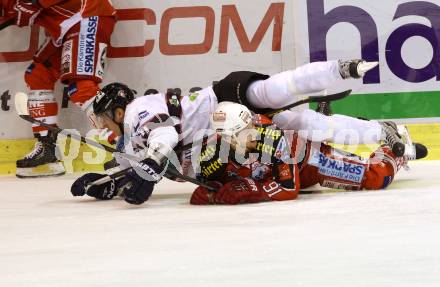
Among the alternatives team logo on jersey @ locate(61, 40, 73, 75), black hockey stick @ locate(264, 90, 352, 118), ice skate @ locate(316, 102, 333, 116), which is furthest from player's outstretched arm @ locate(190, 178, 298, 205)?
team logo on jersey @ locate(61, 40, 73, 75)

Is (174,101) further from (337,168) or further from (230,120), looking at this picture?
(337,168)

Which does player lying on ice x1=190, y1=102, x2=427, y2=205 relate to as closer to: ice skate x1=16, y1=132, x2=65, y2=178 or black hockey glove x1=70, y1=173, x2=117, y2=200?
black hockey glove x1=70, y1=173, x2=117, y2=200

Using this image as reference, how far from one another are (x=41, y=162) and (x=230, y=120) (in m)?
2.22

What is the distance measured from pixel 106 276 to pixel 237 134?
145cm

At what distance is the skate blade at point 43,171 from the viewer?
18.2 feet

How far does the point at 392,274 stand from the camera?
2260 mm

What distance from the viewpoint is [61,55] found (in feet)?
18.6

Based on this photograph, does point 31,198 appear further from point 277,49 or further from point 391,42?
point 391,42

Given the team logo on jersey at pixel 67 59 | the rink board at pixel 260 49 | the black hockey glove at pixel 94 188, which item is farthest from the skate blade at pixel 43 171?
the black hockey glove at pixel 94 188

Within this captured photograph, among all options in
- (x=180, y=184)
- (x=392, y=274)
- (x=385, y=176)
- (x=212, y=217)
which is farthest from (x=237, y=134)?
(x=392, y=274)

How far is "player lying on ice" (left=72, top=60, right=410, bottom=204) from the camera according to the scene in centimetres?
377

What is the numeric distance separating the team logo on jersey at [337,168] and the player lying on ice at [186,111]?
10.4 inches

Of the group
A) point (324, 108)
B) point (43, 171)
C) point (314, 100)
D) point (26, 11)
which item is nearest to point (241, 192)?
point (314, 100)

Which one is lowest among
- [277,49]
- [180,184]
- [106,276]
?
[180,184]
